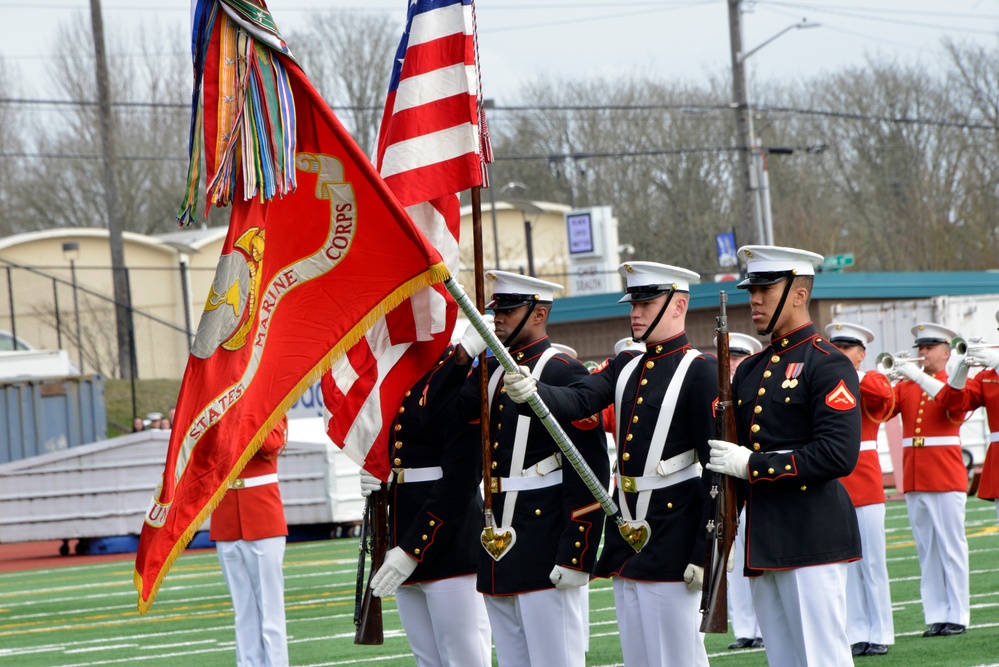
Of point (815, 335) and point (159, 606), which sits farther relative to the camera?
point (159, 606)

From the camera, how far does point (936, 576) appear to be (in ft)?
33.6

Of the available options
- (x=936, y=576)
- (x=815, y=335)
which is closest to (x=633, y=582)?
(x=815, y=335)

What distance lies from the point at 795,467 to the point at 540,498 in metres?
1.26

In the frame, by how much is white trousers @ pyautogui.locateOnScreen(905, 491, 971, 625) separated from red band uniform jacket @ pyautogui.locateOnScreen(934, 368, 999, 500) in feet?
1.56

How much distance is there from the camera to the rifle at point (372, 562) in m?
6.67

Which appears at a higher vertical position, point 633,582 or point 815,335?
point 815,335

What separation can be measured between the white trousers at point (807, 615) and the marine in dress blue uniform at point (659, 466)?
1.16 feet

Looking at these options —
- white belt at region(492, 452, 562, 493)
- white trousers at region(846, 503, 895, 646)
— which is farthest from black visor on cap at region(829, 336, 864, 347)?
white belt at region(492, 452, 562, 493)

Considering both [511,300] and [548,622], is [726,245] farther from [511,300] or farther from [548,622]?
[548,622]

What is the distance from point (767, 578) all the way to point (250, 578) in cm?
432

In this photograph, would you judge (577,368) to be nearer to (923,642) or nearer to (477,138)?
(477,138)

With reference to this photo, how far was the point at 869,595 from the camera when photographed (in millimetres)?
9680

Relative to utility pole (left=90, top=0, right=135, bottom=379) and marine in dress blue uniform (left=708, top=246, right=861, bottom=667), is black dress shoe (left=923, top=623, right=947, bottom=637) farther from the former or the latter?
utility pole (left=90, top=0, right=135, bottom=379)

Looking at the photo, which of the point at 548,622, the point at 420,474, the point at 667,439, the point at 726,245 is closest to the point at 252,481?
the point at 420,474
